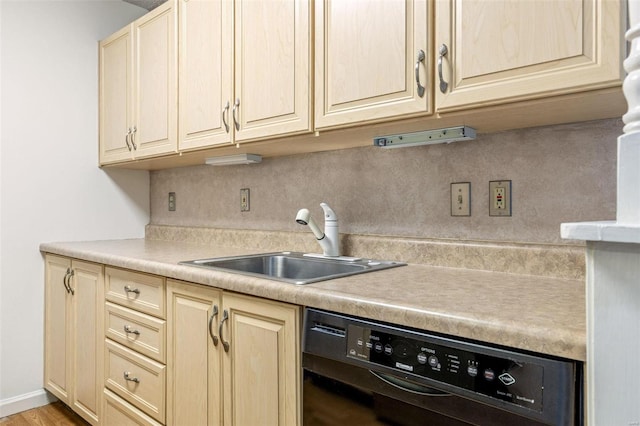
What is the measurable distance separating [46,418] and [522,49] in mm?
2754

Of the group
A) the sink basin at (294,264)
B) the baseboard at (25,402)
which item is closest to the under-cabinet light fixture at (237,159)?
the sink basin at (294,264)

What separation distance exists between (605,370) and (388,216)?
113 cm

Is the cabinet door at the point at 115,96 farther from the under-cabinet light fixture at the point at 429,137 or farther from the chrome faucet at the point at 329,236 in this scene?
the under-cabinet light fixture at the point at 429,137

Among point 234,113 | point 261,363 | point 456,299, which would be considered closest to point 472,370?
point 456,299

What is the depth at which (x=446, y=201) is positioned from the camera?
62.4 inches

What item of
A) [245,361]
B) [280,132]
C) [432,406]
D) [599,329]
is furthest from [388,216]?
[599,329]

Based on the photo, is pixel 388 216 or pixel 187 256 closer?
pixel 388 216

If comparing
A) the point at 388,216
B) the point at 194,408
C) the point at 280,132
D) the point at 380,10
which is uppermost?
the point at 380,10

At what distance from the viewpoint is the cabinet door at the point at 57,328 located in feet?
7.47

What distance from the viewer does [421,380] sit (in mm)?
911

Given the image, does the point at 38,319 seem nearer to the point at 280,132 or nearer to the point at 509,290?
the point at 280,132

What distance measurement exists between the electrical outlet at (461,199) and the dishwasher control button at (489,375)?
2.60ft

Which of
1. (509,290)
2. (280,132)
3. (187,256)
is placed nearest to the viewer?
(509,290)

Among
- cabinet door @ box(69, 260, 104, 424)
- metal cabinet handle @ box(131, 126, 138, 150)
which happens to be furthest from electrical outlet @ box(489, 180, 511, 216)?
metal cabinet handle @ box(131, 126, 138, 150)
